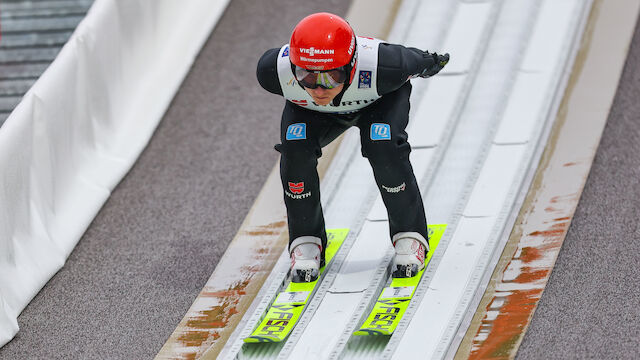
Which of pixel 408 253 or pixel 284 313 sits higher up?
pixel 408 253

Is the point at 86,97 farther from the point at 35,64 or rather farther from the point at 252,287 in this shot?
the point at 252,287

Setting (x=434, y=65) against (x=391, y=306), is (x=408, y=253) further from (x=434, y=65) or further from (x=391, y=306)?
(x=434, y=65)

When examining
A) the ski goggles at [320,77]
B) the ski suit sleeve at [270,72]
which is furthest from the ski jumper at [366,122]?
the ski goggles at [320,77]

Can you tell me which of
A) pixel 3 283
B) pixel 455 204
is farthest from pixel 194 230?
pixel 455 204

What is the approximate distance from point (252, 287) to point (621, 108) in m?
2.25

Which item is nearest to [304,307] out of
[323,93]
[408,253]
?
[408,253]

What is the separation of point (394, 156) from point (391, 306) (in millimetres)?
627

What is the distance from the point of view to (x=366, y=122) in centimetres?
403

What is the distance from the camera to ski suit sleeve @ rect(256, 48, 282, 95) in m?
3.95

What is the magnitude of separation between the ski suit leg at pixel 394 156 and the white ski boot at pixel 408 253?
3 cm

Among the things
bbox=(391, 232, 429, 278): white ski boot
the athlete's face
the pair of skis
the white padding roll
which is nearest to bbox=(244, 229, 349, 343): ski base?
the pair of skis

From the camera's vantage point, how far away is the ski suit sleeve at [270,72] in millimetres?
3951

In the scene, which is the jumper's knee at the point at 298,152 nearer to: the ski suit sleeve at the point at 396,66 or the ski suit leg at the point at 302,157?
the ski suit leg at the point at 302,157

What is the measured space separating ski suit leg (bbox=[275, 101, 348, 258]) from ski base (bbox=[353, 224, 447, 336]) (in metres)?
0.45
